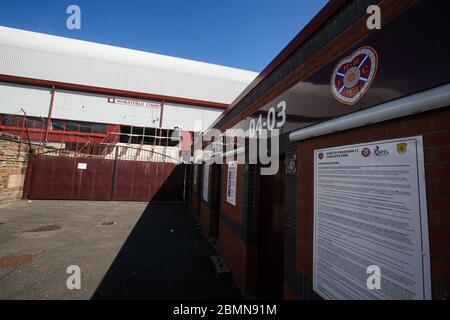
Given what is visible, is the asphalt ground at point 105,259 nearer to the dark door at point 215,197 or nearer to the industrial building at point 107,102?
the dark door at point 215,197

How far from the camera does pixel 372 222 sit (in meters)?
1.63

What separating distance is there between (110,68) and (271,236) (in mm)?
23847

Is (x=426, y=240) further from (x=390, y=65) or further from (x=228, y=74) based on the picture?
(x=228, y=74)

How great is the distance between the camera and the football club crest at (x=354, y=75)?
174 cm

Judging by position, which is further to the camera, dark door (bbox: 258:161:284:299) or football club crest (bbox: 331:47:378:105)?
dark door (bbox: 258:161:284:299)

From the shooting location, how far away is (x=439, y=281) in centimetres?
123

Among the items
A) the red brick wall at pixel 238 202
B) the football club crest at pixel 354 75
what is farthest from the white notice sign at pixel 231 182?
the football club crest at pixel 354 75

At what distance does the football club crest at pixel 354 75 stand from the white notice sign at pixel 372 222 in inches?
17.3

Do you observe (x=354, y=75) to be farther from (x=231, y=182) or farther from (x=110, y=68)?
(x=110, y=68)

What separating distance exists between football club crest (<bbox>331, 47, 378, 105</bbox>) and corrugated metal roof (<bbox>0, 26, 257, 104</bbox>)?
2269 centimetres

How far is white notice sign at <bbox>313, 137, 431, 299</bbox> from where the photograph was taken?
4.45 feet

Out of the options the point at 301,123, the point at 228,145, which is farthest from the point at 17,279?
the point at 301,123

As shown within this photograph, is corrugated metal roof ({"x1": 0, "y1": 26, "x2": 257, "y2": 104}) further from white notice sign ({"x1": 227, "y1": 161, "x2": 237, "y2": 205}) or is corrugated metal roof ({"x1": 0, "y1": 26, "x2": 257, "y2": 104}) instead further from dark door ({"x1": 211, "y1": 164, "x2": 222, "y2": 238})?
white notice sign ({"x1": 227, "y1": 161, "x2": 237, "y2": 205})

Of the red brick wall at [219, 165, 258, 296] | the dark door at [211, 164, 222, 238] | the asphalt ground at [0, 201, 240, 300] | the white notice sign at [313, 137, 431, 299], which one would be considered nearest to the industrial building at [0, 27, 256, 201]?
the asphalt ground at [0, 201, 240, 300]
